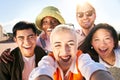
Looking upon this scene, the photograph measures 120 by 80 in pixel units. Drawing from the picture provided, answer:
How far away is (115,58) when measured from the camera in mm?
1190

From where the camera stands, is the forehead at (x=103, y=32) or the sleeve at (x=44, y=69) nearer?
the sleeve at (x=44, y=69)

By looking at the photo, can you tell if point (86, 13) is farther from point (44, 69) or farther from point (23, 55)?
point (44, 69)

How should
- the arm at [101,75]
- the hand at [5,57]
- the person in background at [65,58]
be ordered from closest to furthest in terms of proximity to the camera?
the arm at [101,75] < the person in background at [65,58] < the hand at [5,57]

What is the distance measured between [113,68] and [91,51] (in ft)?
0.37

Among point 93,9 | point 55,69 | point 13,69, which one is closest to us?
point 55,69

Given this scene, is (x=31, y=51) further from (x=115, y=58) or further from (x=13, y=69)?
(x=115, y=58)

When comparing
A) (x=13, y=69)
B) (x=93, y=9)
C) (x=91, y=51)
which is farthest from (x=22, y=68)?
(x=93, y=9)

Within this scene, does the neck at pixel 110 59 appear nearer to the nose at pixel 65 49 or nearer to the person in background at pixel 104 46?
the person in background at pixel 104 46

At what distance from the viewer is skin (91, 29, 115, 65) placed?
1.16 m

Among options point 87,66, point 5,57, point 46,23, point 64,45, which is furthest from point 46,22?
point 87,66

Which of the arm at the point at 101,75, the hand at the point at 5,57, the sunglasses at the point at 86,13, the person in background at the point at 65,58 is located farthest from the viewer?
the sunglasses at the point at 86,13

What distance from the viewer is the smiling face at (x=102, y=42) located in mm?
1157

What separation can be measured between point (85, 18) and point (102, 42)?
13 cm

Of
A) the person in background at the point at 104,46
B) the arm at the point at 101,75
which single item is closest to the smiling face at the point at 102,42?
the person in background at the point at 104,46
